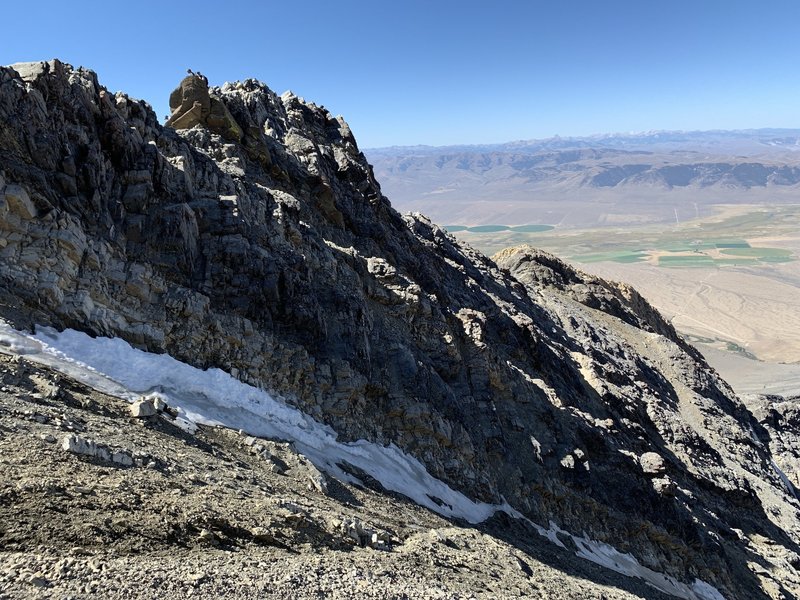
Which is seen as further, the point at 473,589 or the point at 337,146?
the point at 337,146

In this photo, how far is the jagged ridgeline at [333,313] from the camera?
53.0 feet

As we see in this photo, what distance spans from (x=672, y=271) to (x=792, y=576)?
176560mm

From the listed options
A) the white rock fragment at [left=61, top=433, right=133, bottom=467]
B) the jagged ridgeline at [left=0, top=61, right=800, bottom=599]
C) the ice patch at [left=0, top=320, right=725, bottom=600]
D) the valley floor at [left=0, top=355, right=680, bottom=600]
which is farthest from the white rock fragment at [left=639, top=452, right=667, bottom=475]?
the white rock fragment at [left=61, top=433, right=133, bottom=467]

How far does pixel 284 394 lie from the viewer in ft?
61.9

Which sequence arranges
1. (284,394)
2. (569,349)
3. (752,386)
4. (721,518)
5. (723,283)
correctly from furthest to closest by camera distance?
(723,283) < (752,386) < (569,349) < (721,518) < (284,394)

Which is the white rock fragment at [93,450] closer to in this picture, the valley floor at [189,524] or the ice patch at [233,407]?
the valley floor at [189,524]

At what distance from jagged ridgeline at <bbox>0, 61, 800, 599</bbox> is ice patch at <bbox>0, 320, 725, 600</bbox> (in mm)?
549

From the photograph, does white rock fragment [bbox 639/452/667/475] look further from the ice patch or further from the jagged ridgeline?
the ice patch

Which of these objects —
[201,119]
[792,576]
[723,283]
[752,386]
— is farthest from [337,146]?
[723,283]

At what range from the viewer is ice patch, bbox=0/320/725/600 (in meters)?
13.8

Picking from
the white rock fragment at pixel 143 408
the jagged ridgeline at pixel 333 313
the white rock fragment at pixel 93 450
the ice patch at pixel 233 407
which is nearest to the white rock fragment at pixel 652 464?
the jagged ridgeline at pixel 333 313

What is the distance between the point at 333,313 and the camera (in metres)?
22.6

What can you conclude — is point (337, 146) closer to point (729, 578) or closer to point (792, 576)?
point (729, 578)

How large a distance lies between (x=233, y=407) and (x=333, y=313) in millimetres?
6965
